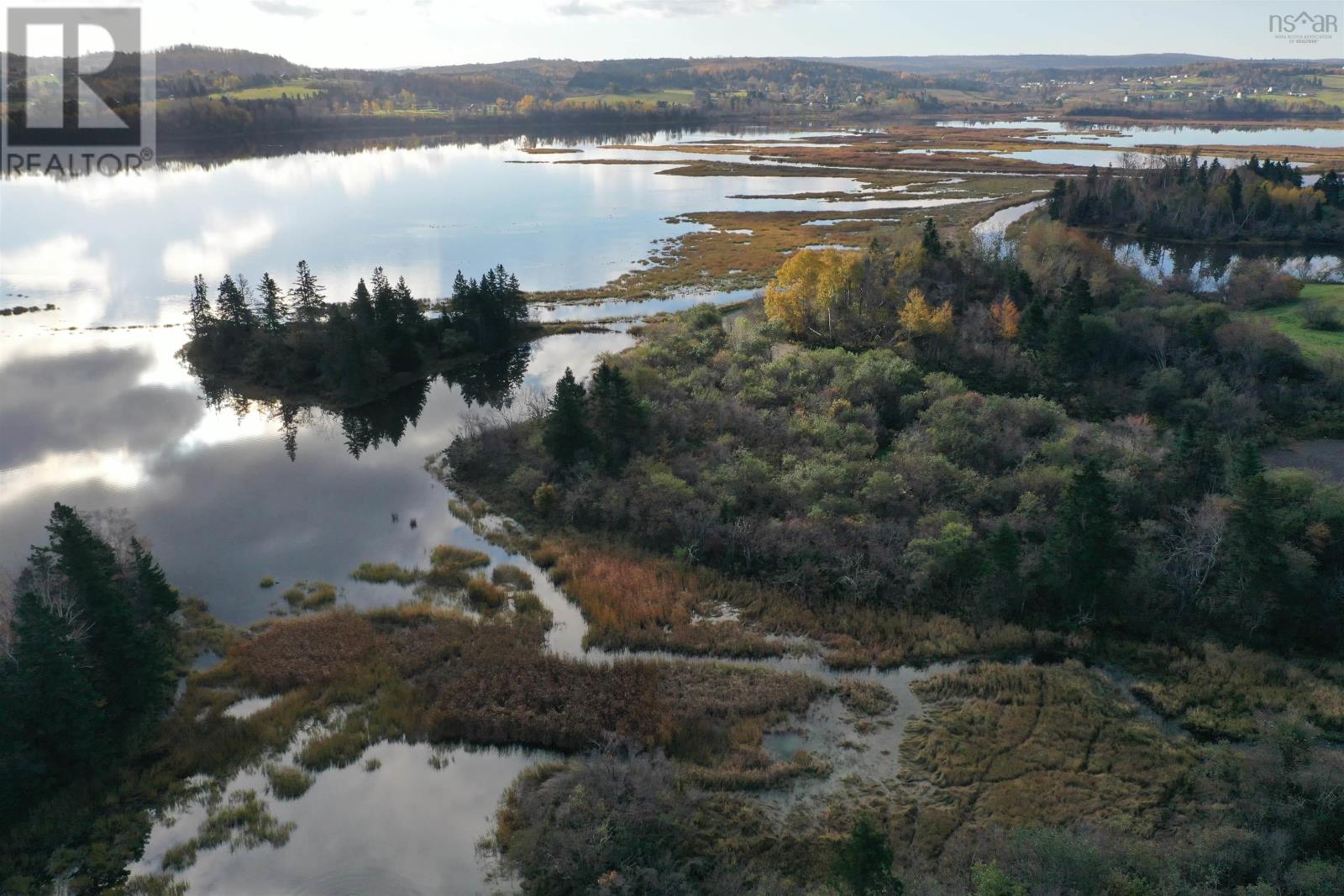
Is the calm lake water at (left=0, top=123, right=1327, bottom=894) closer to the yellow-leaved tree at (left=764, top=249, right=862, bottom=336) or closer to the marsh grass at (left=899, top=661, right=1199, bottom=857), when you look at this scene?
the marsh grass at (left=899, top=661, right=1199, bottom=857)

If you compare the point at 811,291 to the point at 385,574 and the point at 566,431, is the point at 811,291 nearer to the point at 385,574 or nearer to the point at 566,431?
the point at 566,431

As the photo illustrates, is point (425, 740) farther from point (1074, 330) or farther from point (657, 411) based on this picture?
point (1074, 330)

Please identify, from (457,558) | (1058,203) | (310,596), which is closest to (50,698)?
(310,596)

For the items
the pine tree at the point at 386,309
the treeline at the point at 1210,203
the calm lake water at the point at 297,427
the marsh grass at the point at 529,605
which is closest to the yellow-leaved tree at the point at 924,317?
the calm lake water at the point at 297,427

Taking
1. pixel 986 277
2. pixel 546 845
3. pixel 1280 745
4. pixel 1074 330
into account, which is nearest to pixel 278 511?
pixel 546 845

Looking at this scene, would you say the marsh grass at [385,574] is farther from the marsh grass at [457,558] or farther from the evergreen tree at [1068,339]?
the evergreen tree at [1068,339]

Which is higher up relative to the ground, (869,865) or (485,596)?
(485,596)
